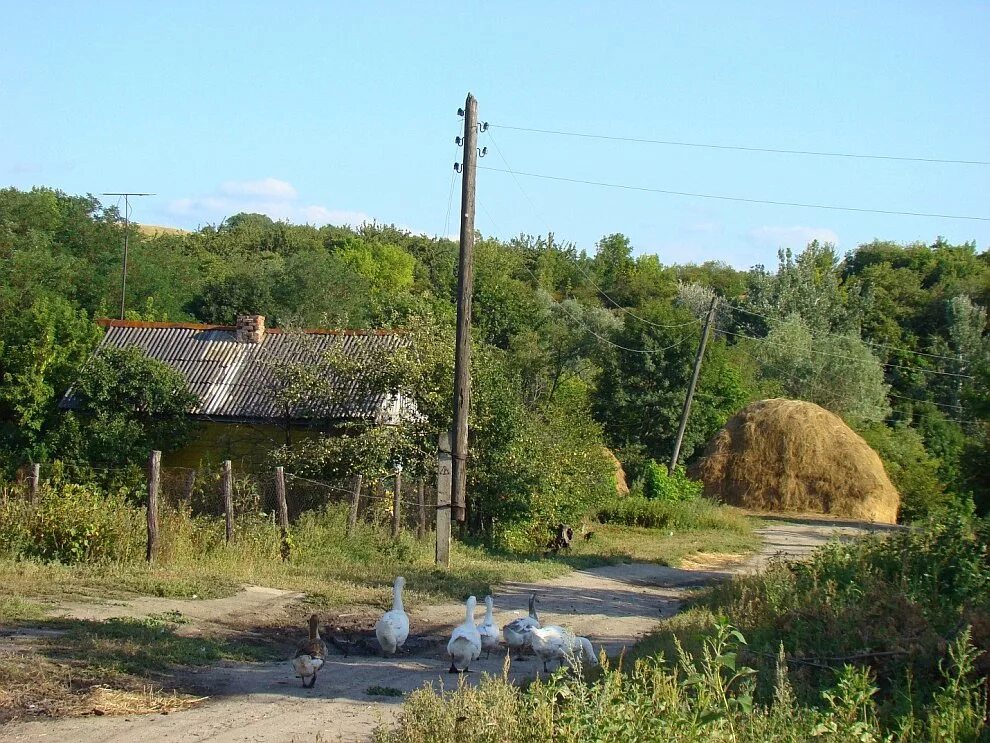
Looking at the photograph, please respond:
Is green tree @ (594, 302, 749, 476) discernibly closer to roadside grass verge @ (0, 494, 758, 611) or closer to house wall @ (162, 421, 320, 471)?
house wall @ (162, 421, 320, 471)

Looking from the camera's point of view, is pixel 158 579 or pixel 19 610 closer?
pixel 19 610

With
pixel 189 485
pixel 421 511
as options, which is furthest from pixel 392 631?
pixel 421 511

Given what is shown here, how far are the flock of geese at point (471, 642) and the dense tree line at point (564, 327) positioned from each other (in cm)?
900

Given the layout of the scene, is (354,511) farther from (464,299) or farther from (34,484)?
(34,484)

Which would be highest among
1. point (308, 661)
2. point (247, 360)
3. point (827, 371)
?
point (827, 371)

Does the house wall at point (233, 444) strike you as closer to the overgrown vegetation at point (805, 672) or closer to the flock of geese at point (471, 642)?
the flock of geese at point (471, 642)

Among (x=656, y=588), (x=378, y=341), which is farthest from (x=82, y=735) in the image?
(x=378, y=341)

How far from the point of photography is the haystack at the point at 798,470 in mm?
37625

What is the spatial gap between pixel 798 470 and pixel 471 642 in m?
30.3

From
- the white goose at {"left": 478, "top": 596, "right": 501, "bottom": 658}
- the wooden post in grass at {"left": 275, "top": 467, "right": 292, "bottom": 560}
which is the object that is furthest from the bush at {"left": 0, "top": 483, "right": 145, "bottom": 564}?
the white goose at {"left": 478, "top": 596, "right": 501, "bottom": 658}

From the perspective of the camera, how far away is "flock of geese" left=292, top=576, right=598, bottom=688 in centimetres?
958

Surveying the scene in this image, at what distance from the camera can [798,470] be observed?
126ft

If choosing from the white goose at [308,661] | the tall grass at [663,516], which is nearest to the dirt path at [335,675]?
the white goose at [308,661]

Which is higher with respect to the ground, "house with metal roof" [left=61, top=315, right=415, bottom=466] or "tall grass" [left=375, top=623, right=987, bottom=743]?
"house with metal roof" [left=61, top=315, right=415, bottom=466]
